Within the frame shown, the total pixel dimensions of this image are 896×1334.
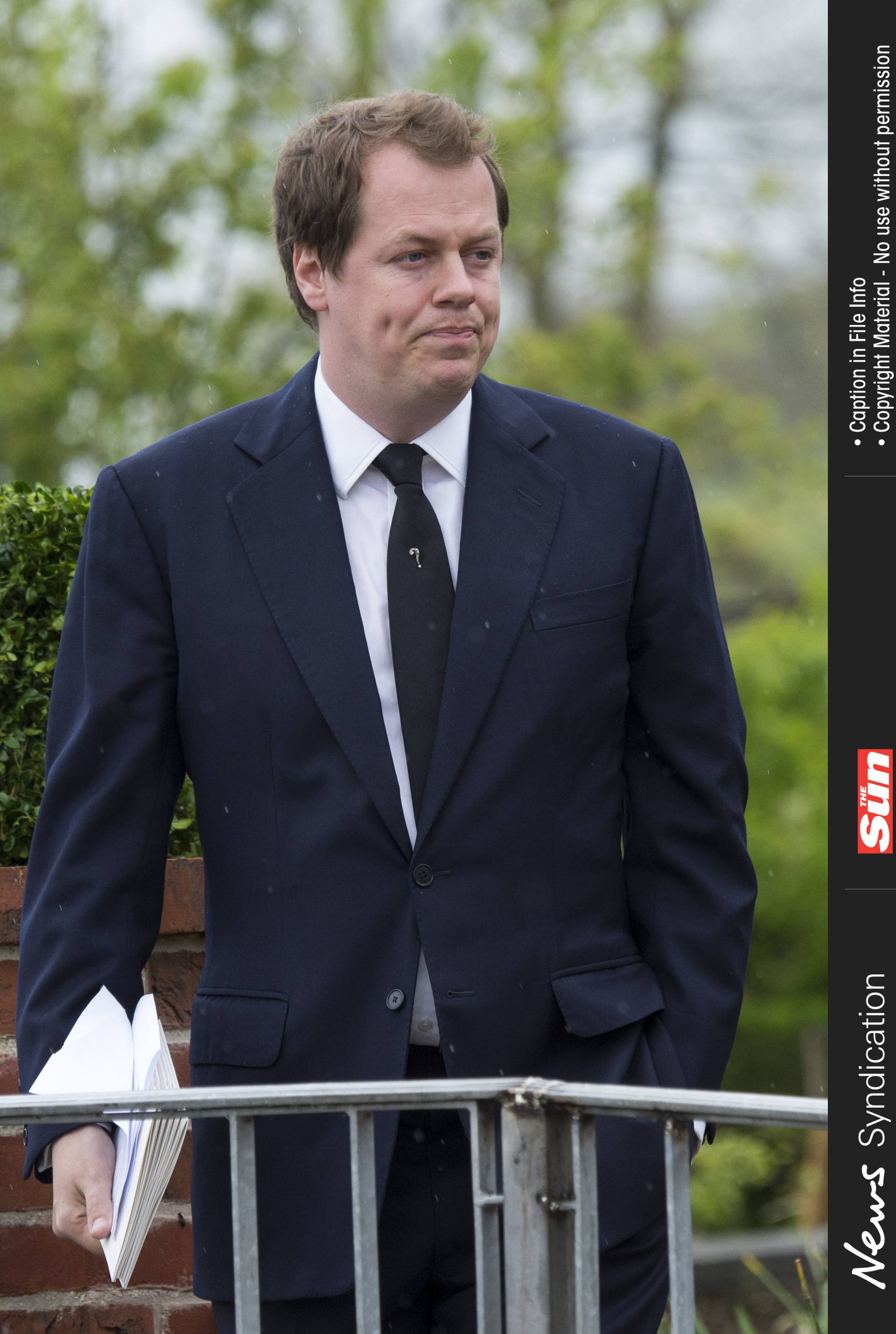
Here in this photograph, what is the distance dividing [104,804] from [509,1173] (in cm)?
86

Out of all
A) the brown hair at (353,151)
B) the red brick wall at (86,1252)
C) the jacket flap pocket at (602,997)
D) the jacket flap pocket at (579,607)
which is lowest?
the red brick wall at (86,1252)

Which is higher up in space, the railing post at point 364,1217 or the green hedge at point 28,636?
the green hedge at point 28,636

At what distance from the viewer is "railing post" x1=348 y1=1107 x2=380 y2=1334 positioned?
195 cm

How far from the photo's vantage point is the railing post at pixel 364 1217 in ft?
6.40

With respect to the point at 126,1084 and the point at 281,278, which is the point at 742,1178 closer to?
the point at 281,278

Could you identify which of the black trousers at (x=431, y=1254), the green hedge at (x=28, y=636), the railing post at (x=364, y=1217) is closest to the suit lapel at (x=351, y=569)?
the black trousers at (x=431, y=1254)

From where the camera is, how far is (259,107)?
13.8 metres

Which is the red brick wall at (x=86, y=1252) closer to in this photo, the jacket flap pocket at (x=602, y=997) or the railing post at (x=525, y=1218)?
the jacket flap pocket at (x=602, y=997)

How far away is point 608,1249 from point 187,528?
1.20 meters

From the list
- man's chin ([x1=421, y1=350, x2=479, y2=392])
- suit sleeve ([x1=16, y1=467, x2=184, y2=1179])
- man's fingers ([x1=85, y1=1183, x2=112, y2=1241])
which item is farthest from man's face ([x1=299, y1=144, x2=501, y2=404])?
man's fingers ([x1=85, y1=1183, x2=112, y2=1241])

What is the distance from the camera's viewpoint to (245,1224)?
1995 mm

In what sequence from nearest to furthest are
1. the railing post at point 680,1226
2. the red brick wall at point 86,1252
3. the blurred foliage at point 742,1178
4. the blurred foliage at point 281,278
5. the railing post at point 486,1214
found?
1. the railing post at point 680,1226
2. the railing post at point 486,1214
3. the red brick wall at point 86,1252
4. the blurred foliage at point 742,1178
5. the blurred foliage at point 281,278

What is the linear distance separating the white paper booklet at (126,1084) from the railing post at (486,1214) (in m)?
0.48
